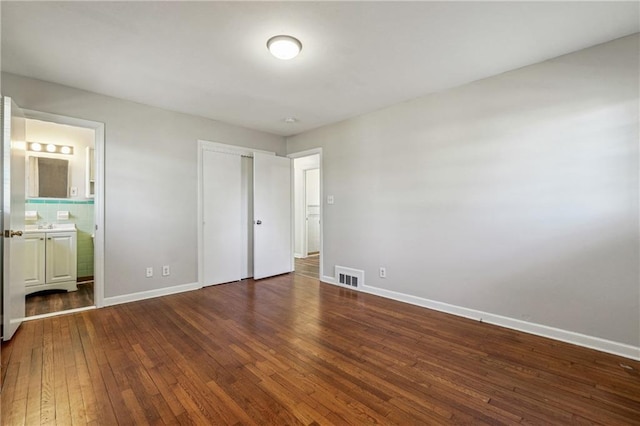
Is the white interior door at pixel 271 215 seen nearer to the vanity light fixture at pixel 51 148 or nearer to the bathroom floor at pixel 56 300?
the bathroom floor at pixel 56 300

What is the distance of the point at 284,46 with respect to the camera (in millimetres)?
2156

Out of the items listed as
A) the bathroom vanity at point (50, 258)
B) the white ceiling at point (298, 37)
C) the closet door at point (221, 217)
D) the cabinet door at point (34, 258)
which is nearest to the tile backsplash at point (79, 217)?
the bathroom vanity at point (50, 258)

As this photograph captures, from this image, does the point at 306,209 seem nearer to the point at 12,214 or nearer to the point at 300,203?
the point at 300,203

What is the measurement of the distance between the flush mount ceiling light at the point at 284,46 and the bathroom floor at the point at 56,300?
361 cm

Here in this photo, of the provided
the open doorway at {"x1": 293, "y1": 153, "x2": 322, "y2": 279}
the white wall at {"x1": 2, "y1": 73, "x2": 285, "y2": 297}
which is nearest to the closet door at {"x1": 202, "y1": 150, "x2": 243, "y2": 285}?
→ the white wall at {"x1": 2, "y1": 73, "x2": 285, "y2": 297}

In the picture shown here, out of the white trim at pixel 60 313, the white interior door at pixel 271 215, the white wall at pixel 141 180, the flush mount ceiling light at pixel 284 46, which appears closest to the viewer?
the flush mount ceiling light at pixel 284 46

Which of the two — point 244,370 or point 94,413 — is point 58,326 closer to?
point 94,413

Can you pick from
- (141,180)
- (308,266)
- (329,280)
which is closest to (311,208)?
(308,266)

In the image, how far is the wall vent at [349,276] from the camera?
12.8 feet

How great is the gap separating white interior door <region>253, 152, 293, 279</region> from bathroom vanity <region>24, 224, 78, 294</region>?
8.51ft

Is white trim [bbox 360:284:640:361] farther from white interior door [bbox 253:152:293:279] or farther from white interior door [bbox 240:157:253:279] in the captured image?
white interior door [bbox 240:157:253:279]

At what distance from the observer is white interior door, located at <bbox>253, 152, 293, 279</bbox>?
4504 mm

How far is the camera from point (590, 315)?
229cm

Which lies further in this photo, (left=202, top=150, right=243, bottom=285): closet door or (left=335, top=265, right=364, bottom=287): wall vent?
(left=202, top=150, right=243, bottom=285): closet door
